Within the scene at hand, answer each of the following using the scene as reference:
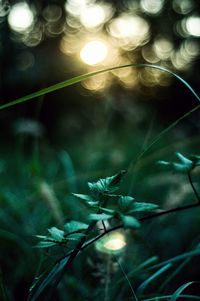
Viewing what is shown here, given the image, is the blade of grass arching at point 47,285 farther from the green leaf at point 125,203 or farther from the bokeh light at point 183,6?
the bokeh light at point 183,6

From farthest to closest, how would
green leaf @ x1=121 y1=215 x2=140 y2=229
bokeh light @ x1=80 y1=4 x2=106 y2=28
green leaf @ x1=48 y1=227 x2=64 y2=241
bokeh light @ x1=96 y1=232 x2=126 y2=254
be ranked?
bokeh light @ x1=80 y1=4 x2=106 y2=28 < bokeh light @ x1=96 y1=232 x2=126 y2=254 < green leaf @ x1=48 y1=227 x2=64 y2=241 < green leaf @ x1=121 y1=215 x2=140 y2=229

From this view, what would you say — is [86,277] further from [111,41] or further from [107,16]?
[107,16]

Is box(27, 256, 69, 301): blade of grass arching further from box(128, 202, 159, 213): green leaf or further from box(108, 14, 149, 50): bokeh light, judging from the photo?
box(108, 14, 149, 50): bokeh light

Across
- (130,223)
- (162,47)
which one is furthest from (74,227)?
(162,47)

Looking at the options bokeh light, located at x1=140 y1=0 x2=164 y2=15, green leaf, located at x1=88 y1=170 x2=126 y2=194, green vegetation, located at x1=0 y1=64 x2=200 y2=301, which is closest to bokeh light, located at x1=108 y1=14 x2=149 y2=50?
bokeh light, located at x1=140 y1=0 x2=164 y2=15

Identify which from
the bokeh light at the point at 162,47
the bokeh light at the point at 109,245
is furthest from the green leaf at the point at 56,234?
the bokeh light at the point at 162,47

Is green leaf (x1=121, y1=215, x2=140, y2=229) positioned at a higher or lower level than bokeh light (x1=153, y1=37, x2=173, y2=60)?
lower

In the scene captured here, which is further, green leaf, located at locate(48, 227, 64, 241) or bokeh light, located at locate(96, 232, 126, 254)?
bokeh light, located at locate(96, 232, 126, 254)

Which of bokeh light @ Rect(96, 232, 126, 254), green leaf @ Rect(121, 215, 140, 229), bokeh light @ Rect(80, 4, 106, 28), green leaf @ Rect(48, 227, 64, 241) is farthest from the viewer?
bokeh light @ Rect(80, 4, 106, 28)

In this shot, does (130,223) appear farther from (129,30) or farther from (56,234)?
(129,30)

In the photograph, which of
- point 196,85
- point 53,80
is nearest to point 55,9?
point 53,80
